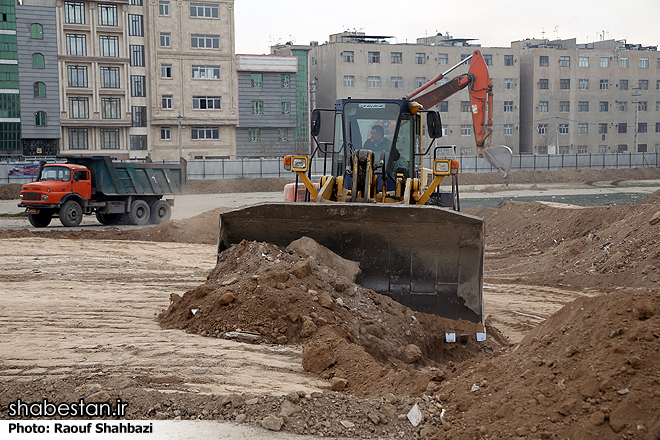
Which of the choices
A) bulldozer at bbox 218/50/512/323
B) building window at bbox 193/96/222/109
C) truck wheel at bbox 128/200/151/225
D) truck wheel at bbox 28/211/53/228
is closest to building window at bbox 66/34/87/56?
building window at bbox 193/96/222/109

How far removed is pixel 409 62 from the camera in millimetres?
60281

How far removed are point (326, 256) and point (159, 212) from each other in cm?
1688

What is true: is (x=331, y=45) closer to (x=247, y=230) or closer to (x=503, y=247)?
(x=503, y=247)

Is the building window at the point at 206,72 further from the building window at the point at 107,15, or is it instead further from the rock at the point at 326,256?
the rock at the point at 326,256

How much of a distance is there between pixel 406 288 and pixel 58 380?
4.14 metres

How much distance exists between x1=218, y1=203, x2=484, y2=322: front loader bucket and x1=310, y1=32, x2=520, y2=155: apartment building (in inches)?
2040

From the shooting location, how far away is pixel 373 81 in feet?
195

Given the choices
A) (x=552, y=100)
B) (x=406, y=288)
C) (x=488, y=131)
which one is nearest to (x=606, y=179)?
(x=552, y=100)

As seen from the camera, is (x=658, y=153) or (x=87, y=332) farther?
(x=658, y=153)

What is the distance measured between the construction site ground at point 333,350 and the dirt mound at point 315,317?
2 centimetres

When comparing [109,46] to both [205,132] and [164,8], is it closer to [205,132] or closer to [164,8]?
[164,8]

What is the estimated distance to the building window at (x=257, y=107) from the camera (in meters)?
53.1

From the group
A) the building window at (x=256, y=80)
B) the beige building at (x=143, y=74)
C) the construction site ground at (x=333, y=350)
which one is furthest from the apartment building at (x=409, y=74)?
the construction site ground at (x=333, y=350)

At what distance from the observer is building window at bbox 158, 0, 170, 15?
48938 mm
